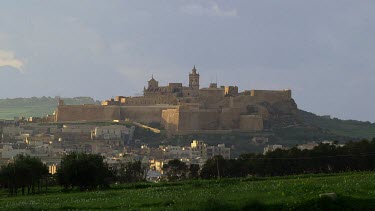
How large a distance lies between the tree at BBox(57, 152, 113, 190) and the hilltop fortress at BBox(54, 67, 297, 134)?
5617 centimetres

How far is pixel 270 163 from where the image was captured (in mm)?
33406

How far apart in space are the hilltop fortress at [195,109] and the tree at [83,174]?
184ft

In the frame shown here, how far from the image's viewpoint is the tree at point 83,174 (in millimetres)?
26203

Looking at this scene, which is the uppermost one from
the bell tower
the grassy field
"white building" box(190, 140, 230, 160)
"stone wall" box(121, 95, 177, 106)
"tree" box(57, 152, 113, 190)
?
the bell tower

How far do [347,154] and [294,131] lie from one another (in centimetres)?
5156

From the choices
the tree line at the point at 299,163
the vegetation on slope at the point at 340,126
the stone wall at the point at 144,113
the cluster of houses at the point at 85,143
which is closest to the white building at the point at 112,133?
the cluster of houses at the point at 85,143

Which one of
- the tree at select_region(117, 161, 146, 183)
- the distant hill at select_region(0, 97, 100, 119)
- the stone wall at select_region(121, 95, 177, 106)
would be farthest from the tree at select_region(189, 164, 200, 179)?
the distant hill at select_region(0, 97, 100, 119)

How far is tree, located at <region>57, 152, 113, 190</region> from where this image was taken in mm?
26203

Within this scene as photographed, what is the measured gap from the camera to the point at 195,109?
278ft

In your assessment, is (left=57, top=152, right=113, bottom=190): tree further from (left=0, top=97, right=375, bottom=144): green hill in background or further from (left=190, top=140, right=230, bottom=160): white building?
(left=0, top=97, right=375, bottom=144): green hill in background

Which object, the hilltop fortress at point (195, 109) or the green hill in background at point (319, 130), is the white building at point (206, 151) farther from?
the hilltop fortress at point (195, 109)

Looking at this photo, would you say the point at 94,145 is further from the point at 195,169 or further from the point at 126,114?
the point at 195,169

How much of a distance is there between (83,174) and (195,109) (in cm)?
5832

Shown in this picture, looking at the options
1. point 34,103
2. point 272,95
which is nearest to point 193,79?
point 272,95
